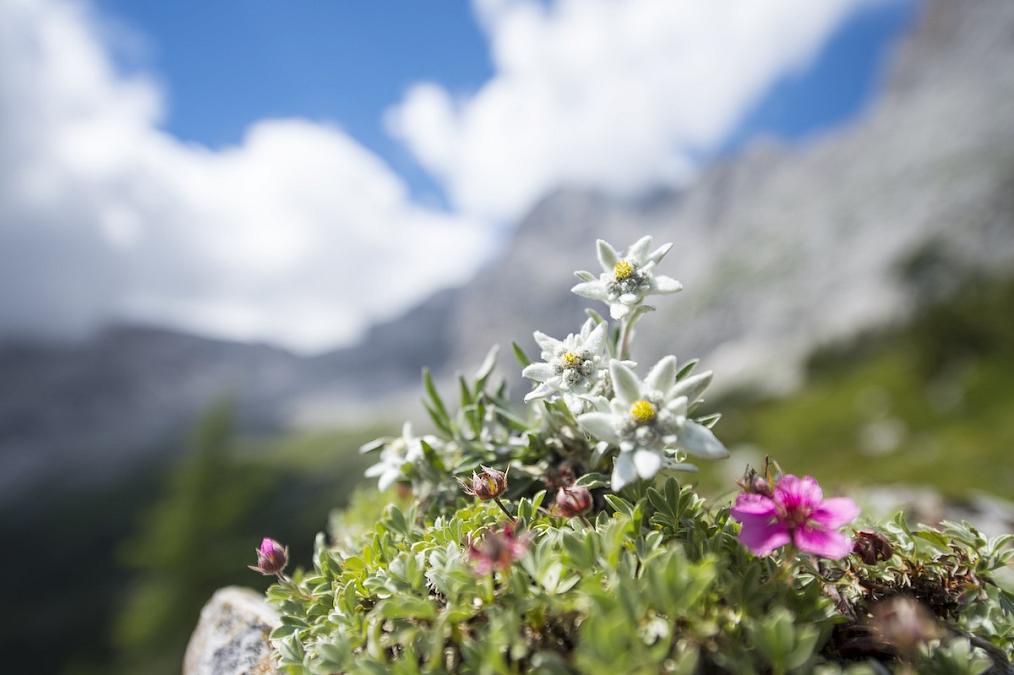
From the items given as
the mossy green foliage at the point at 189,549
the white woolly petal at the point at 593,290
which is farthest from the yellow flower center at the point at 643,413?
the mossy green foliage at the point at 189,549

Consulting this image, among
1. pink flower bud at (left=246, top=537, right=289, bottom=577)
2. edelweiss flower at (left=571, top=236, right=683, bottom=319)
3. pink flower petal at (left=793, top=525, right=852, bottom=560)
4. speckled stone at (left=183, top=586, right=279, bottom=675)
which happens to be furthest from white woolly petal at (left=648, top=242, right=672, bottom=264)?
speckled stone at (left=183, top=586, right=279, bottom=675)

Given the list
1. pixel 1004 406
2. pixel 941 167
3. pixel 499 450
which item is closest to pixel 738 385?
pixel 1004 406

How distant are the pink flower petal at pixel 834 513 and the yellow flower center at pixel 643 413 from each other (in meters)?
0.69

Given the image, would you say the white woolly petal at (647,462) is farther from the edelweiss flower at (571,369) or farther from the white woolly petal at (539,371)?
the white woolly petal at (539,371)

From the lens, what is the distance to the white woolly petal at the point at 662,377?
230 centimetres

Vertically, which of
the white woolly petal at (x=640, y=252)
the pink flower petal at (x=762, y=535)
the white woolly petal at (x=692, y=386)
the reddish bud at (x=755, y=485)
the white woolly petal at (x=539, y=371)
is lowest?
the pink flower petal at (x=762, y=535)

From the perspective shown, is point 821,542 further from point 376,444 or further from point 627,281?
point 376,444

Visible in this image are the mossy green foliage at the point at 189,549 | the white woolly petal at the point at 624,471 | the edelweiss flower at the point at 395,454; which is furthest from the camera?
the mossy green foliage at the point at 189,549

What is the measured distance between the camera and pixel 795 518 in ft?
6.88

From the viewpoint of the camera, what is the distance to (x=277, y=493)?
137m

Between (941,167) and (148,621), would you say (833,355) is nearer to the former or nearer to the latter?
(941,167)

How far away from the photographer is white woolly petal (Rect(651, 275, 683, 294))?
8.72 ft

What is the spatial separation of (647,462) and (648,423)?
0.22 m

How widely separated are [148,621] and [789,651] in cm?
3781
